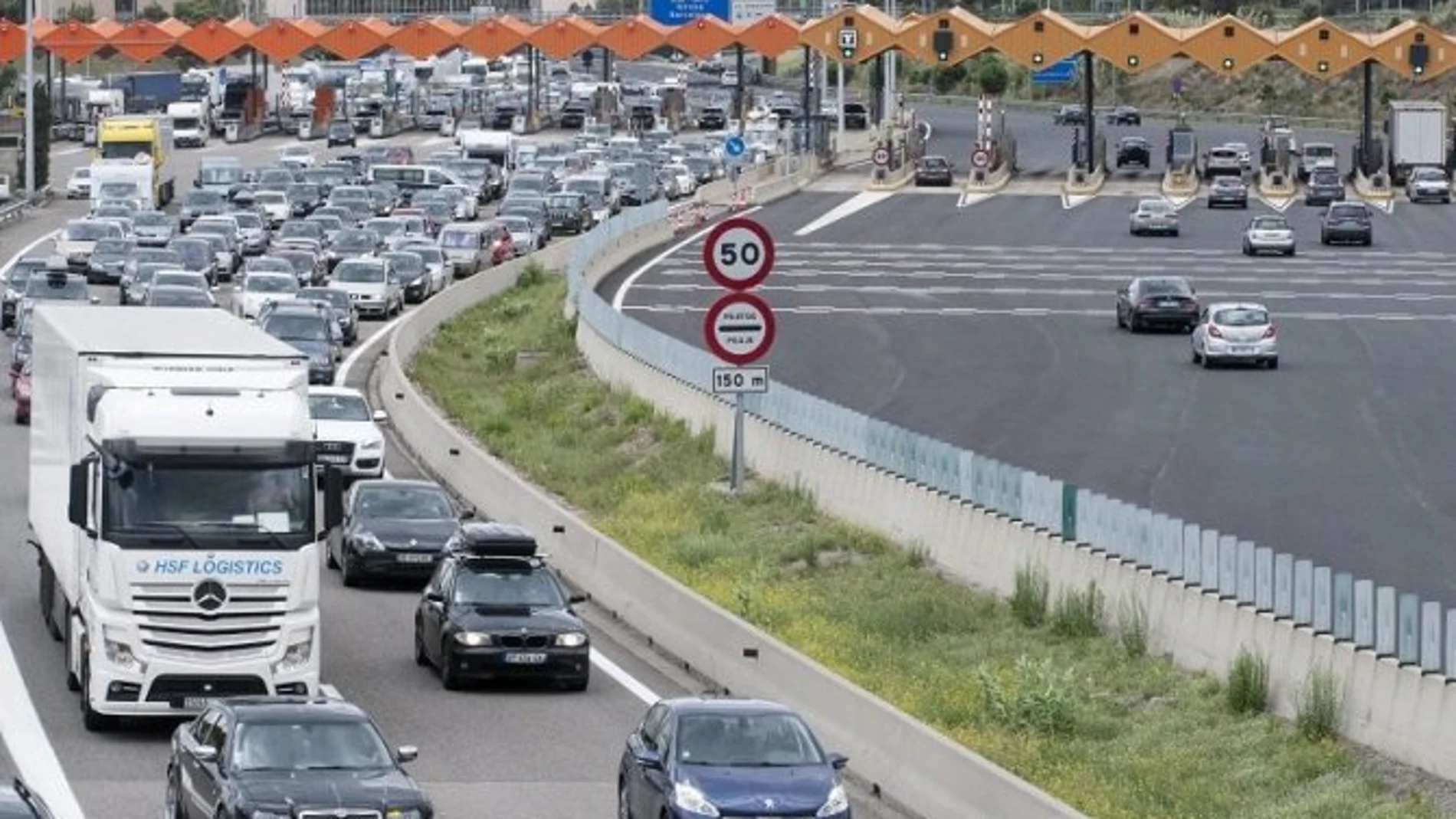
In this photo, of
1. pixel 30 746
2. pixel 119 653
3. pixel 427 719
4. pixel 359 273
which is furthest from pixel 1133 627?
→ pixel 359 273

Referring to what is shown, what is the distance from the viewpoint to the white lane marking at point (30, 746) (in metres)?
25.9

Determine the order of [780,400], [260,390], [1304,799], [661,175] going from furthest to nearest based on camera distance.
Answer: [661,175]
[780,400]
[260,390]
[1304,799]

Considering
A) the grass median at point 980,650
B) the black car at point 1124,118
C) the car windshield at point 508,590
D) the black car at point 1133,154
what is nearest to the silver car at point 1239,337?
the grass median at point 980,650

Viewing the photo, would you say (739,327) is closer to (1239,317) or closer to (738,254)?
(738,254)

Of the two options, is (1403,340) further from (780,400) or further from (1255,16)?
(1255,16)

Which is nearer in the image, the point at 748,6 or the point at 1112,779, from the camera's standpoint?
the point at 1112,779

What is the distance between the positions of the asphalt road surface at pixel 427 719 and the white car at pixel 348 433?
6.60m

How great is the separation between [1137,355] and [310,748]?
1845 inches

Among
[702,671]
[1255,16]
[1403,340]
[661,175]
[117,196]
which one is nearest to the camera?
[702,671]

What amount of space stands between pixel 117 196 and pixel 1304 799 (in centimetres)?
8105

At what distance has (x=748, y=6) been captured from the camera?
504 feet

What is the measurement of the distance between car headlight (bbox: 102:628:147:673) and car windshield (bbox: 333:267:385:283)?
1833 inches

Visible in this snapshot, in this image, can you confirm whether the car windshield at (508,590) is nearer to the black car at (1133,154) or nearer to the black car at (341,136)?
the black car at (1133,154)

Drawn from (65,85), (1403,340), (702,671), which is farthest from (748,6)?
(702,671)
